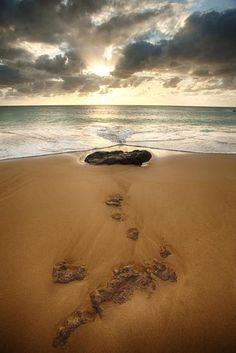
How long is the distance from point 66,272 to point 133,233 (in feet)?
4.81

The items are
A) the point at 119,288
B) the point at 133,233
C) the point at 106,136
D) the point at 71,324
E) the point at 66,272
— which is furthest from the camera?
the point at 106,136

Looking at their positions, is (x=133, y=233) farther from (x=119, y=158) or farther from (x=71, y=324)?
(x=119, y=158)

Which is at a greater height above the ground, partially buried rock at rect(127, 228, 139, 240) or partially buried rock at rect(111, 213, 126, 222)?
partially buried rock at rect(111, 213, 126, 222)

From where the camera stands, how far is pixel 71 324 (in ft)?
8.62

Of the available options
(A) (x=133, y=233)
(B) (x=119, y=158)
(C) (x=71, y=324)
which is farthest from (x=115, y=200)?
(B) (x=119, y=158)

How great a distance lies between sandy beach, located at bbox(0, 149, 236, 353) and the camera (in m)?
2.59

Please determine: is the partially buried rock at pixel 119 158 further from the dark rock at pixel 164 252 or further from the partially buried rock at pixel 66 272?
the partially buried rock at pixel 66 272

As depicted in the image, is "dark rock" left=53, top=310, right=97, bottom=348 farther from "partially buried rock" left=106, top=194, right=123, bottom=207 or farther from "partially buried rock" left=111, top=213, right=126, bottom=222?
"partially buried rock" left=106, top=194, right=123, bottom=207

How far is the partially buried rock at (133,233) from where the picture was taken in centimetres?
416

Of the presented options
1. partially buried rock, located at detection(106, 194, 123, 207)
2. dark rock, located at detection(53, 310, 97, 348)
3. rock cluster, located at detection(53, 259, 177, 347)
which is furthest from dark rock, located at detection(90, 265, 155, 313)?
partially buried rock, located at detection(106, 194, 123, 207)

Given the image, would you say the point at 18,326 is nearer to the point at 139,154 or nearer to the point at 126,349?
the point at 126,349

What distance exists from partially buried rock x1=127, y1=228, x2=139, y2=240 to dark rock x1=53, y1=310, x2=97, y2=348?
5.25 ft

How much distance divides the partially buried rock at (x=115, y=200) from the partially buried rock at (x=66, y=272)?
6.89 feet

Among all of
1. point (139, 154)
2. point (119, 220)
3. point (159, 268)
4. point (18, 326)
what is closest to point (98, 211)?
point (119, 220)
